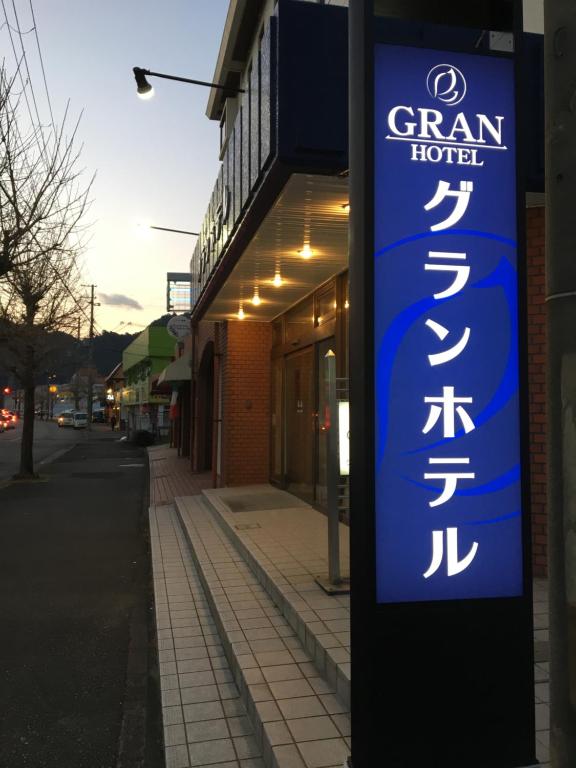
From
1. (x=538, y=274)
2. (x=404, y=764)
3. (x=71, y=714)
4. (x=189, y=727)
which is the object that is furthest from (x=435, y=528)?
(x=538, y=274)

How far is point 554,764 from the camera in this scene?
4.91 ft

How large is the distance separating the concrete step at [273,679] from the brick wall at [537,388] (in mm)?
2332

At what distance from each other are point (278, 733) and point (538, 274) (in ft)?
14.2

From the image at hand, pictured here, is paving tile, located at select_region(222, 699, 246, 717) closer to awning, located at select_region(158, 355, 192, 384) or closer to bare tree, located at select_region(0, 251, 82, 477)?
bare tree, located at select_region(0, 251, 82, 477)

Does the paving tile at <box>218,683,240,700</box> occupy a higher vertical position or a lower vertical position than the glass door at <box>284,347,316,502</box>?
lower

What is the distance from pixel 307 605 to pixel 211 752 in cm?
165

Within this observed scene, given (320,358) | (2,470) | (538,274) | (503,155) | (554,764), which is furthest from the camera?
(2,470)

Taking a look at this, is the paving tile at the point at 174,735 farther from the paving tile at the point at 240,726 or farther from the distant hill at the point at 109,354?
the distant hill at the point at 109,354

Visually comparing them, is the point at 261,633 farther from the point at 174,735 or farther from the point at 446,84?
the point at 446,84

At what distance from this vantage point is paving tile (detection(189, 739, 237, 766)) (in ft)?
10.4

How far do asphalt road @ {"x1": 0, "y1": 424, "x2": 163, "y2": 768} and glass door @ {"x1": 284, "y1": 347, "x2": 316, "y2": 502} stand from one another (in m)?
2.70

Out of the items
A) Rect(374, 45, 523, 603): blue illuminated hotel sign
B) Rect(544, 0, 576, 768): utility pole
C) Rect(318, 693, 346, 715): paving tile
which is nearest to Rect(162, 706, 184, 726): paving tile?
Rect(318, 693, 346, 715): paving tile

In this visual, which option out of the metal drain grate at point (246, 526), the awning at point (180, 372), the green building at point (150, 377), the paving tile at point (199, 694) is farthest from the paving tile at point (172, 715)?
the green building at point (150, 377)

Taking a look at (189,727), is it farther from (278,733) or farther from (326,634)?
(326,634)
